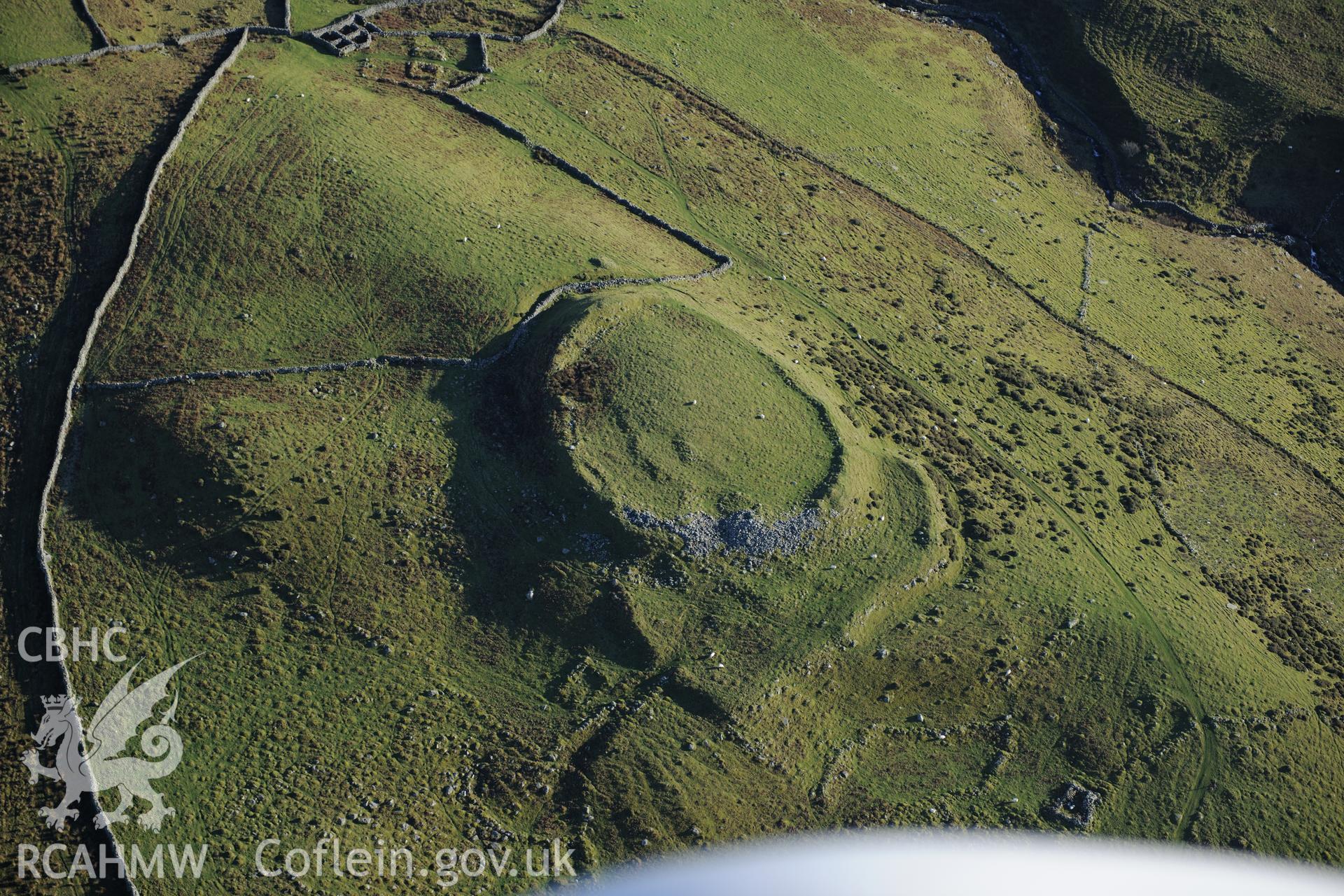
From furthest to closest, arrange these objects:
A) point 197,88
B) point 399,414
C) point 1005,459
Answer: point 197,88 → point 1005,459 → point 399,414

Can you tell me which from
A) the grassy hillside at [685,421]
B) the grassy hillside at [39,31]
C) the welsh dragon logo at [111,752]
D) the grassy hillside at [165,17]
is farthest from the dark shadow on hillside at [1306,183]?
the grassy hillside at [39,31]

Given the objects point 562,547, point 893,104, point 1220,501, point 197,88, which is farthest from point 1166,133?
point 197,88

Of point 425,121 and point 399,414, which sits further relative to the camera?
point 425,121

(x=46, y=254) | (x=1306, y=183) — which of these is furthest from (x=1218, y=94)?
(x=46, y=254)

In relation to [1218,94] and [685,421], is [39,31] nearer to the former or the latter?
[685,421]

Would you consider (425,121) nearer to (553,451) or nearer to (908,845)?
(553,451)
